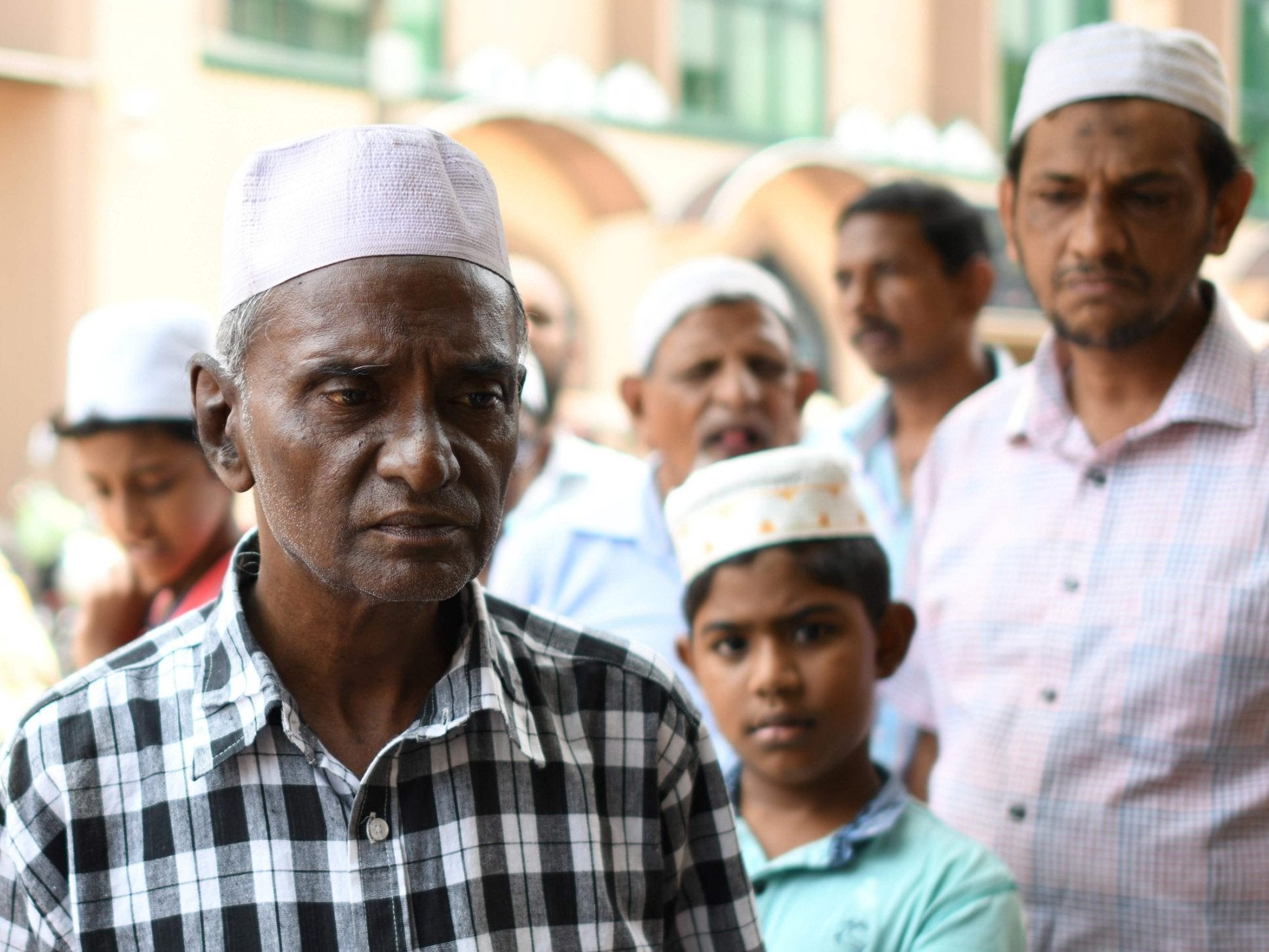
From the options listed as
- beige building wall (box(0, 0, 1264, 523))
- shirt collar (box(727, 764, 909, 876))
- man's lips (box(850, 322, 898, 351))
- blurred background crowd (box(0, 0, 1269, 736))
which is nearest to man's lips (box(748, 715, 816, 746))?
shirt collar (box(727, 764, 909, 876))

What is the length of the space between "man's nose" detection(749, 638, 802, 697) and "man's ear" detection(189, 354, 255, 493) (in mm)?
1017

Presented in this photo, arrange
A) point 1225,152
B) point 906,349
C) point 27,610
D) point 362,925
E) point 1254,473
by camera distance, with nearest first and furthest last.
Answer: point 362,925
point 1254,473
point 1225,152
point 27,610
point 906,349

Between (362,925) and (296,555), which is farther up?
(296,555)

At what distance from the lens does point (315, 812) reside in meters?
1.36

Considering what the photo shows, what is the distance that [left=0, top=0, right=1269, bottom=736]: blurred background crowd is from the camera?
1006cm

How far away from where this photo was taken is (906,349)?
350 cm

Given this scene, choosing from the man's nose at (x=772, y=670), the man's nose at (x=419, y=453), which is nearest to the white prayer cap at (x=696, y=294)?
the man's nose at (x=772, y=670)

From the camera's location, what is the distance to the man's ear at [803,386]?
122 inches

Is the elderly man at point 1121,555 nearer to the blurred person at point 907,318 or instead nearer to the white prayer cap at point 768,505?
the white prayer cap at point 768,505

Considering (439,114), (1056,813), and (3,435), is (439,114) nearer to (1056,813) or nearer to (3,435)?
(3,435)

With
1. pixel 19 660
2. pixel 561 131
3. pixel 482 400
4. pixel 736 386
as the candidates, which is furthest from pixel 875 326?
pixel 561 131

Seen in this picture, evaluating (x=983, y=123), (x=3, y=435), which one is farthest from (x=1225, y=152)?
(x=983, y=123)

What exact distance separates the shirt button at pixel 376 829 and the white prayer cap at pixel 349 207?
0.52 metres

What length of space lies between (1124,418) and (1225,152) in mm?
491
